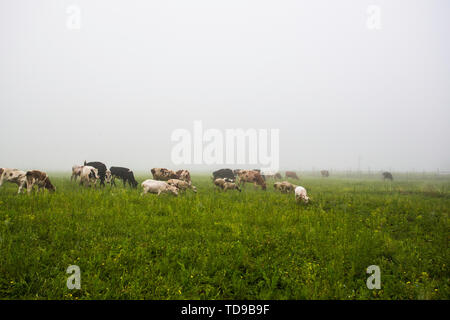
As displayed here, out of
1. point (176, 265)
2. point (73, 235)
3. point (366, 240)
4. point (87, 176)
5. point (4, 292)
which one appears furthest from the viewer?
point (87, 176)

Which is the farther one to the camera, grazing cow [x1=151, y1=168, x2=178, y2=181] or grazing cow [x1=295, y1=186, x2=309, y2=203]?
grazing cow [x1=151, y1=168, x2=178, y2=181]

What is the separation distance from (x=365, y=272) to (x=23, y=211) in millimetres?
11319

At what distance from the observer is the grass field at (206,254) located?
445 centimetres

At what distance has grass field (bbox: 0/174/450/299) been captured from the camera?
4.45 metres

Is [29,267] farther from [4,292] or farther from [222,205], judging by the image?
[222,205]

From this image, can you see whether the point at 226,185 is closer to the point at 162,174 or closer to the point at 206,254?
the point at 162,174

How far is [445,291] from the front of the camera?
4527 mm

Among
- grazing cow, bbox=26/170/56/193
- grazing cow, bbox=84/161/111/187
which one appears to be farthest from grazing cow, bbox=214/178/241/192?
grazing cow, bbox=26/170/56/193

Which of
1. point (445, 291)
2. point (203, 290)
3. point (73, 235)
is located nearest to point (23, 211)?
point (73, 235)

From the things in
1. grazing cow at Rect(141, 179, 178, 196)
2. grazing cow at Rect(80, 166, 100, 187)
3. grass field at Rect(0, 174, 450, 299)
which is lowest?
grass field at Rect(0, 174, 450, 299)

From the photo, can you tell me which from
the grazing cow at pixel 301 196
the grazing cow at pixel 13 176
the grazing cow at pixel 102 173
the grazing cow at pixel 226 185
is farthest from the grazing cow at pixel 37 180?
the grazing cow at pixel 301 196

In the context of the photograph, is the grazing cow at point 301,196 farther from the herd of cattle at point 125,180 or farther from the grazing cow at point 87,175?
the grazing cow at point 87,175

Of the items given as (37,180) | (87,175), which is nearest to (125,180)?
(87,175)

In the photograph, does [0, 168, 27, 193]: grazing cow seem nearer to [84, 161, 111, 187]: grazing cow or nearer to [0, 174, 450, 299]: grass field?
[0, 174, 450, 299]: grass field
